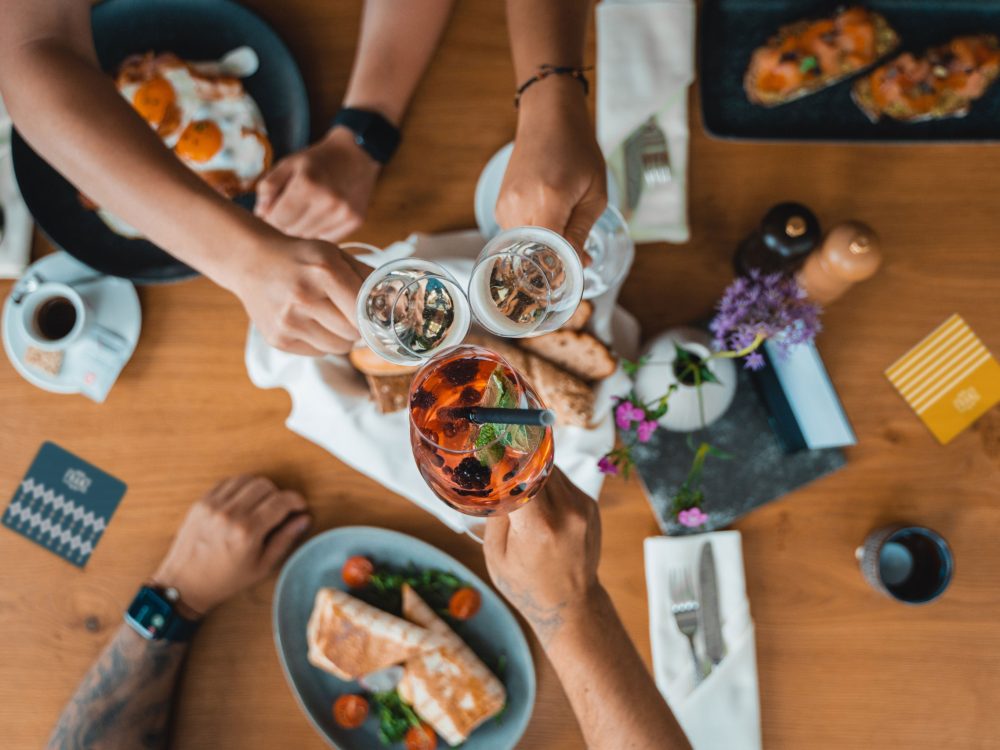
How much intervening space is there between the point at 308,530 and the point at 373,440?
0.69 ft

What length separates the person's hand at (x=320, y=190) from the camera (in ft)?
3.55

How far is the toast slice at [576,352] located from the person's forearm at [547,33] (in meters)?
0.38

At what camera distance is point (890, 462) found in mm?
1119

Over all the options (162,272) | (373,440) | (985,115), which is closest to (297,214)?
(162,272)

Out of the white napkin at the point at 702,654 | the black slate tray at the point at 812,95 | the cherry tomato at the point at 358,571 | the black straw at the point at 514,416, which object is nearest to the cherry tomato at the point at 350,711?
the cherry tomato at the point at 358,571

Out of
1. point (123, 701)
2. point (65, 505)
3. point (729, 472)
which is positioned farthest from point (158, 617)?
point (729, 472)

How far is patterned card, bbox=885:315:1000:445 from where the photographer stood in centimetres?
111

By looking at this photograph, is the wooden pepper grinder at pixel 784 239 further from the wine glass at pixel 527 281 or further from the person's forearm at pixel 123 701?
the person's forearm at pixel 123 701

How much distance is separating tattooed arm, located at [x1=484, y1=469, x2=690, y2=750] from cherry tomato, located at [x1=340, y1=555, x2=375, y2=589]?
0.27 m

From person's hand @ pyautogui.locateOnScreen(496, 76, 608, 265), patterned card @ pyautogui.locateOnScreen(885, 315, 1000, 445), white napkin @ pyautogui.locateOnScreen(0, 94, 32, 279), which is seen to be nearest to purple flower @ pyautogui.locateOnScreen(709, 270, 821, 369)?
person's hand @ pyautogui.locateOnScreen(496, 76, 608, 265)

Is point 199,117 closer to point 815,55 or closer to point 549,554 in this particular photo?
point 549,554

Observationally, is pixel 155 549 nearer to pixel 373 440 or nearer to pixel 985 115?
pixel 373 440

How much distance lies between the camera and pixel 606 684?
2.99ft

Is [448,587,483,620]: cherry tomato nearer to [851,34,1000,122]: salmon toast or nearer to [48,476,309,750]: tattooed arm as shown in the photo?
[48,476,309,750]: tattooed arm
